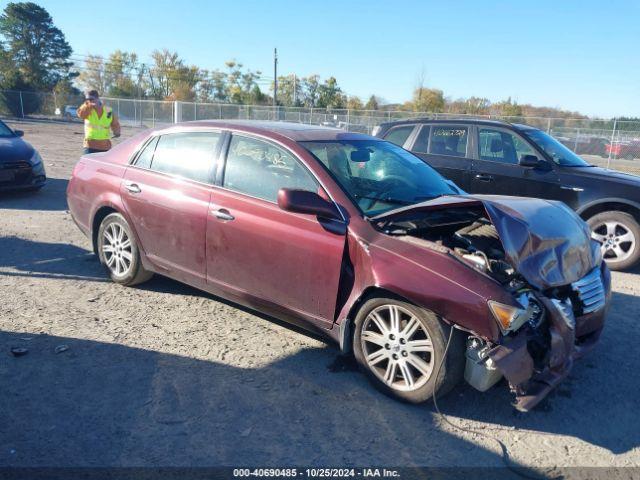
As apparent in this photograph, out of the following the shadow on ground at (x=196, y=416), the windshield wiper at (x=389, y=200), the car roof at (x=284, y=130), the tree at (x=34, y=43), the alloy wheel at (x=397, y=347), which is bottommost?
the shadow on ground at (x=196, y=416)

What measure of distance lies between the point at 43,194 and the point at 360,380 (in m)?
8.47

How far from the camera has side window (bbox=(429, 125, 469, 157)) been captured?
781 centimetres

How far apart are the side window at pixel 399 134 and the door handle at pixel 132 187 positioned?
4641 millimetres

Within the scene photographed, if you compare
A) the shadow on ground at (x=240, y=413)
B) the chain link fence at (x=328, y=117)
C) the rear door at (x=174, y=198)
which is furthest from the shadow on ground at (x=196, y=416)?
the chain link fence at (x=328, y=117)

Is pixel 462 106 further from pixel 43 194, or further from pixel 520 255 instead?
pixel 520 255

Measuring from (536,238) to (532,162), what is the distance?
410cm

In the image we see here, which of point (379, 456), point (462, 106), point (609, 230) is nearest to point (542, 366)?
point (379, 456)

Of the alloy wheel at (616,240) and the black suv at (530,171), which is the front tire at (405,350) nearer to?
the alloy wheel at (616,240)

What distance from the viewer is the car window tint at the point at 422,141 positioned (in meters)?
8.14

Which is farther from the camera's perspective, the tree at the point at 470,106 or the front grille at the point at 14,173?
the tree at the point at 470,106

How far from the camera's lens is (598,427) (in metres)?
3.18

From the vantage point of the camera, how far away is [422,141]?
322 inches

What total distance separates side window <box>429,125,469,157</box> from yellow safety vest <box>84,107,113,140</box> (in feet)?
17.8

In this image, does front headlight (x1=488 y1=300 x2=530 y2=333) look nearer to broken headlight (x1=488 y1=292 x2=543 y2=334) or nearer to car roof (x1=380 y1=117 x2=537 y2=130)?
broken headlight (x1=488 y1=292 x2=543 y2=334)
